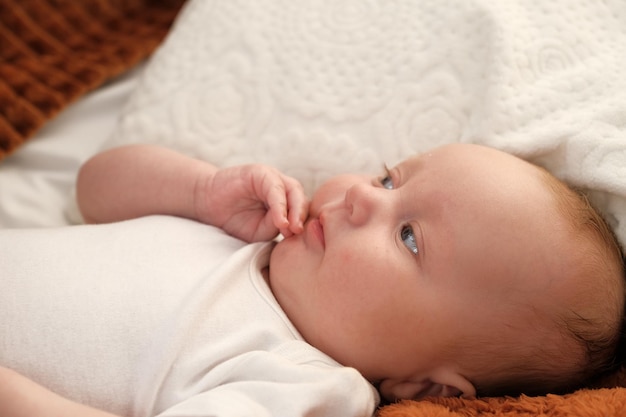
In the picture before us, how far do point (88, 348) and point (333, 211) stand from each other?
0.38 m

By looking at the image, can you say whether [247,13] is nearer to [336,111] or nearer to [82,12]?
[336,111]

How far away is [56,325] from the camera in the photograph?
922 mm

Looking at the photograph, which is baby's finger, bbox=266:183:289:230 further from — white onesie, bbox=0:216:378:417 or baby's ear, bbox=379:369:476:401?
baby's ear, bbox=379:369:476:401

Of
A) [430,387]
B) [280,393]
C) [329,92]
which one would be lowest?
[430,387]

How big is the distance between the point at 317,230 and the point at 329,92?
0.33 meters

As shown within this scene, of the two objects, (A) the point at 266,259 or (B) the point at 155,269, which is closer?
(B) the point at 155,269

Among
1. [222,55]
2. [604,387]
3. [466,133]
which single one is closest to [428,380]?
[604,387]

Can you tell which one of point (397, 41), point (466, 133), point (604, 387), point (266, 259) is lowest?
point (604, 387)

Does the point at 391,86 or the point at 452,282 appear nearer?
the point at 452,282

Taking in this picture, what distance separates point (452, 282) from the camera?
93 cm

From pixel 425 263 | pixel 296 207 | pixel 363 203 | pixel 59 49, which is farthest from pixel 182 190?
pixel 59 49

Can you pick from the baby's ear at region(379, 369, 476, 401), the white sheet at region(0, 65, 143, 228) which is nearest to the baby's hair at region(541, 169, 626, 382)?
the baby's ear at region(379, 369, 476, 401)

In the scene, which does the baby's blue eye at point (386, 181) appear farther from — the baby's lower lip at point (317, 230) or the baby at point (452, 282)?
the baby's lower lip at point (317, 230)

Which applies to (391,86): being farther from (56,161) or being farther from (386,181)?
(56,161)
